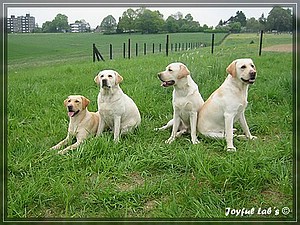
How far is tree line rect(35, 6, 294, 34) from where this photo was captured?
2.47m

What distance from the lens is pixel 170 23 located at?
268cm

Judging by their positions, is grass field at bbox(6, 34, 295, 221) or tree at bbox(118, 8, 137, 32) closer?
grass field at bbox(6, 34, 295, 221)

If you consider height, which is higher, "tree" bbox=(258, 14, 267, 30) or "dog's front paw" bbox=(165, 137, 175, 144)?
"tree" bbox=(258, 14, 267, 30)

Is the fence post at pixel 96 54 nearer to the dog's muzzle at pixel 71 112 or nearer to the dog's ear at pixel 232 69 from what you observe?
the dog's muzzle at pixel 71 112

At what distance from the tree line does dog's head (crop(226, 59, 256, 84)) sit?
28 cm

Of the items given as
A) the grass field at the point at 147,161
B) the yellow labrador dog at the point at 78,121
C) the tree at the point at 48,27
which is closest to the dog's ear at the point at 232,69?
the grass field at the point at 147,161

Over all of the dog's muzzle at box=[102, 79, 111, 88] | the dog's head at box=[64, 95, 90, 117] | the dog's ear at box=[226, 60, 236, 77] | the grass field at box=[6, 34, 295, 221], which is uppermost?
the dog's ear at box=[226, 60, 236, 77]

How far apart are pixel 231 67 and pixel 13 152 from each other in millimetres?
1932

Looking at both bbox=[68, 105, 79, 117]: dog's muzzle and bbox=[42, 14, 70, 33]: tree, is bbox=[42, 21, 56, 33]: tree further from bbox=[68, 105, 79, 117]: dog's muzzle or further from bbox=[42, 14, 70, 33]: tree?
bbox=[68, 105, 79, 117]: dog's muzzle

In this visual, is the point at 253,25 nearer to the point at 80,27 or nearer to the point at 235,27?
the point at 235,27

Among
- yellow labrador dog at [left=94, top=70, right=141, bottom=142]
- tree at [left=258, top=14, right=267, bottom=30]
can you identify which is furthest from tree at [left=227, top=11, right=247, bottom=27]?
yellow labrador dog at [left=94, top=70, right=141, bottom=142]

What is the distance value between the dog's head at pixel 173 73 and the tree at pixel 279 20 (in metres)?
0.83

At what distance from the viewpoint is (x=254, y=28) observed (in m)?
2.71

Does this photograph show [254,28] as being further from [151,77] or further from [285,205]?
[151,77]
